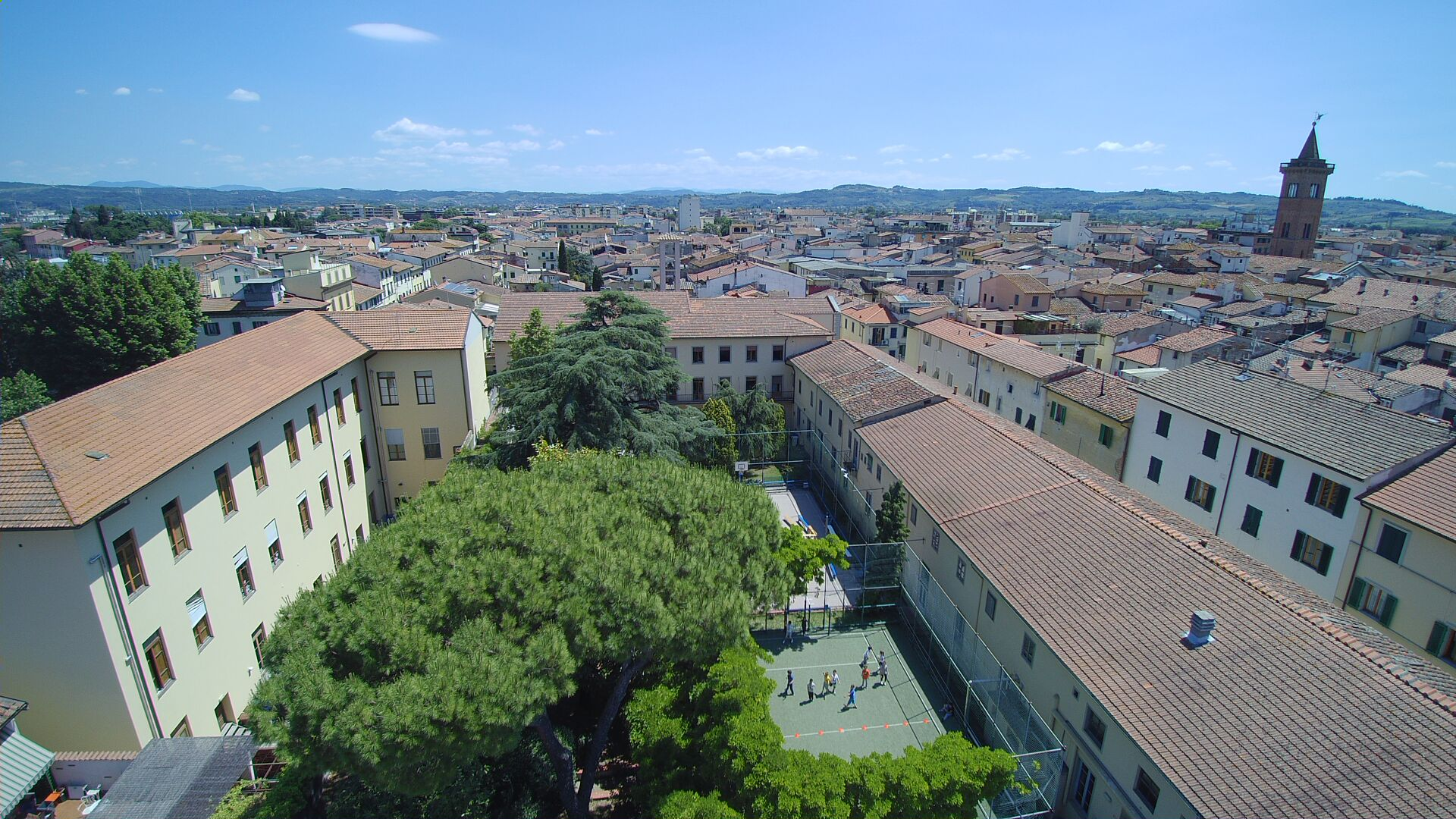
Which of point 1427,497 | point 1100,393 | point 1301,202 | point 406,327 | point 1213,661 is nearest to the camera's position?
point 1213,661

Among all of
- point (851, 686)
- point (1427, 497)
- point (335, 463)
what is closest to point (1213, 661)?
point (851, 686)

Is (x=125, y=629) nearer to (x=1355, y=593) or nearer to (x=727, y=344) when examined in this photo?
(x=727, y=344)

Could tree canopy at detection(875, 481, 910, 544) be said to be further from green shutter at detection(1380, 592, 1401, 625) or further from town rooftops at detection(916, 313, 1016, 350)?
town rooftops at detection(916, 313, 1016, 350)

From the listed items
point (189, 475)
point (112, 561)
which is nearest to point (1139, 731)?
point (112, 561)

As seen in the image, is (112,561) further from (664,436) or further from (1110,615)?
(1110,615)

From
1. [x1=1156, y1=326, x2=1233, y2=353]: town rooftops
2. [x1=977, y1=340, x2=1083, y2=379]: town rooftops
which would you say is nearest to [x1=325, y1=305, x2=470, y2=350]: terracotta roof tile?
[x1=977, y1=340, x2=1083, y2=379]: town rooftops

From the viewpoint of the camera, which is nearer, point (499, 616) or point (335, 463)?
point (499, 616)

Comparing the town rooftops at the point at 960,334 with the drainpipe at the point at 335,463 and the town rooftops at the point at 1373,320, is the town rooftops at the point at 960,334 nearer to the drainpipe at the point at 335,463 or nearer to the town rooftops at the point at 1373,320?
the town rooftops at the point at 1373,320

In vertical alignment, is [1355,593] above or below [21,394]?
below
